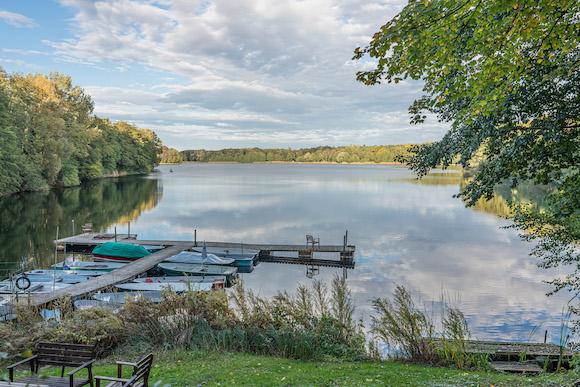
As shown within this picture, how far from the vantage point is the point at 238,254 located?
2298 cm

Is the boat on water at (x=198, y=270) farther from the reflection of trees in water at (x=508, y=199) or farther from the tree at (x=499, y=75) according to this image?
the reflection of trees in water at (x=508, y=199)

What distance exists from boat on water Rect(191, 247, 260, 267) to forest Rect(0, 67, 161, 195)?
27.9 metres

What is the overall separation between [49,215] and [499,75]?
1604 inches

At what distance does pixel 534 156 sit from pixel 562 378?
138 inches

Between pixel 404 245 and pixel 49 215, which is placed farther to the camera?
pixel 49 215

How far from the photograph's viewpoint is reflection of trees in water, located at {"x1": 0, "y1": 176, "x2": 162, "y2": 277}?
24.2m

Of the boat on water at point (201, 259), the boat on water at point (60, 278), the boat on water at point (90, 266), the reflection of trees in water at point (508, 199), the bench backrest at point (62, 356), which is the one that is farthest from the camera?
the reflection of trees in water at point (508, 199)

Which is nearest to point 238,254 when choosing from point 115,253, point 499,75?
point 115,253

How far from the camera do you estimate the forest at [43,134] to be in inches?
1599

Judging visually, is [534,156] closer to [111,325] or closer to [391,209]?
[111,325]

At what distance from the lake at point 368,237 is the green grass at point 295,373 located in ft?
5.21

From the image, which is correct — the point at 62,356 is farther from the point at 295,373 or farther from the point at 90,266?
the point at 90,266

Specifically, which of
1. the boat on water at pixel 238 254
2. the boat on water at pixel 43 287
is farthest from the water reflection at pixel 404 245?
the boat on water at pixel 43 287

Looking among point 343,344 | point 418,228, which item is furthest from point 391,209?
point 343,344
